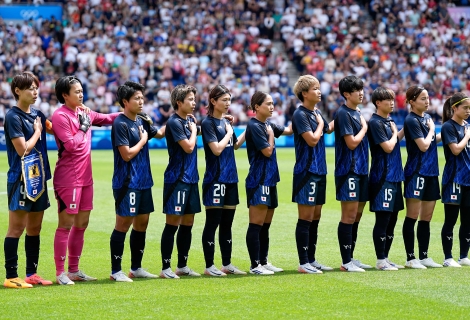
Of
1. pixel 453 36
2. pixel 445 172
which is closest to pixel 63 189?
pixel 445 172

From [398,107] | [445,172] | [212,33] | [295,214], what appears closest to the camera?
[445,172]

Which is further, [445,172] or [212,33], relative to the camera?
[212,33]

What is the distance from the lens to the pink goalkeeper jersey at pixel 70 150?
8375 millimetres

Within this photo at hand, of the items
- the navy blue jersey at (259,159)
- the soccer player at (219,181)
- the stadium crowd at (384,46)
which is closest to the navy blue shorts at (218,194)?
the soccer player at (219,181)

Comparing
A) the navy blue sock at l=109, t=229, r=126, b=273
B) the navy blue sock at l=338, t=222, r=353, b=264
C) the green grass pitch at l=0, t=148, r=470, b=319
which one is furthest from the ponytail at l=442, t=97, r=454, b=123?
the navy blue sock at l=109, t=229, r=126, b=273

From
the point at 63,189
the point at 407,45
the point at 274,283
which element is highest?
the point at 407,45

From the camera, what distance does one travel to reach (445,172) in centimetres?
997

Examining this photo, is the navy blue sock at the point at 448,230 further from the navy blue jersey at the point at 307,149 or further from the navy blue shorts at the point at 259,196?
the navy blue shorts at the point at 259,196

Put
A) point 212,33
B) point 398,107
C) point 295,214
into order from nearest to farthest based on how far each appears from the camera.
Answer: point 295,214, point 398,107, point 212,33

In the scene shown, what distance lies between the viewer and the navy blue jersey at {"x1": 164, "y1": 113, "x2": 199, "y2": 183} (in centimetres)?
888

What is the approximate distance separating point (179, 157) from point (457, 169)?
133 inches

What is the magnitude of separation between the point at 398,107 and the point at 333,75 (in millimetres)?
3385

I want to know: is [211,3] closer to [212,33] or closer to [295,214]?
[212,33]

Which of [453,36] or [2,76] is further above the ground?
[453,36]
